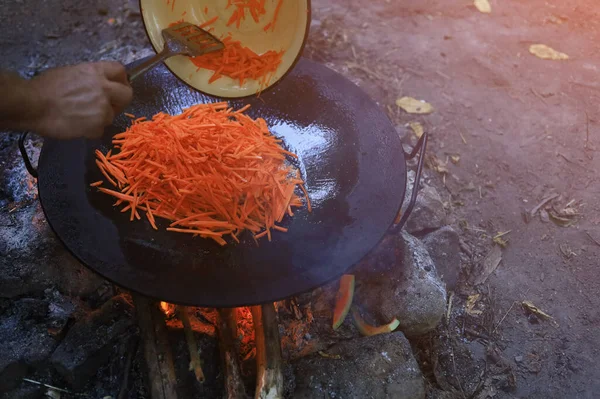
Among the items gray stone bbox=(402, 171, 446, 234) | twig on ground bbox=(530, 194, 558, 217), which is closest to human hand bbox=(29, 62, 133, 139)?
gray stone bbox=(402, 171, 446, 234)

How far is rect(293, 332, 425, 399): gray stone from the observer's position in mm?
2393

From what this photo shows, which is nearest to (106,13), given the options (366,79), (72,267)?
(366,79)

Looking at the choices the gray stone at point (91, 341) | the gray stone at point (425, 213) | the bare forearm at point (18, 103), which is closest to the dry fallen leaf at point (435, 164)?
the gray stone at point (425, 213)

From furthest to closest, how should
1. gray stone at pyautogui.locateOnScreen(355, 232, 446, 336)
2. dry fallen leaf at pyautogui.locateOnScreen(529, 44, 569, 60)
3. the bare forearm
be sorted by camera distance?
dry fallen leaf at pyautogui.locateOnScreen(529, 44, 569, 60)
gray stone at pyautogui.locateOnScreen(355, 232, 446, 336)
the bare forearm

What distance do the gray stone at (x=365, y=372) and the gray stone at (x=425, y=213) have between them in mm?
922

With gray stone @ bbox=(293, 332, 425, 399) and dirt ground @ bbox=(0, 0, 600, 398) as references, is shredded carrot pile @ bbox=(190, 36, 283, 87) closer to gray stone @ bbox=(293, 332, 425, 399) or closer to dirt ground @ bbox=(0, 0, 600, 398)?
gray stone @ bbox=(293, 332, 425, 399)

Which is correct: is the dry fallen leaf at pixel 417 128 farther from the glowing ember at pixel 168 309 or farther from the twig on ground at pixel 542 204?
the glowing ember at pixel 168 309

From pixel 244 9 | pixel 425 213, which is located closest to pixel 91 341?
pixel 244 9

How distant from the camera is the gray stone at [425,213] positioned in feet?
10.7

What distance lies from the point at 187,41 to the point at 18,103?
0.89 meters

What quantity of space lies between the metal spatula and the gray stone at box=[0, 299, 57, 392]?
4.89ft

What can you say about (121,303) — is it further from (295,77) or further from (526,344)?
(526,344)

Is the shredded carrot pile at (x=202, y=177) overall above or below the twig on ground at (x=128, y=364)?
above

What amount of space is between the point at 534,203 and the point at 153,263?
3.00 metres
